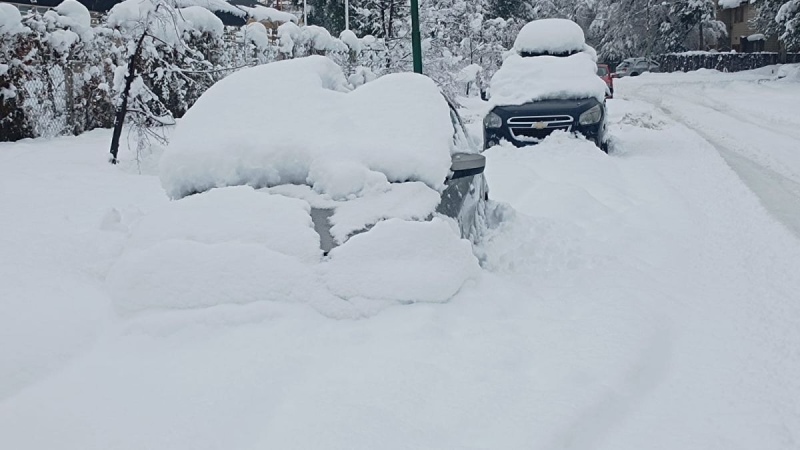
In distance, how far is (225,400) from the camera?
134 inches

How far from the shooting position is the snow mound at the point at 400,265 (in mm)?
4285

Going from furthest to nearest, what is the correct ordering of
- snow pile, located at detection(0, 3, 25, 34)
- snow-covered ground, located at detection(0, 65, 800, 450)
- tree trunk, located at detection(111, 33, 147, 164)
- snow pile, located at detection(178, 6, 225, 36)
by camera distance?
snow pile, located at detection(178, 6, 225, 36) < snow pile, located at detection(0, 3, 25, 34) < tree trunk, located at detection(111, 33, 147, 164) < snow-covered ground, located at detection(0, 65, 800, 450)

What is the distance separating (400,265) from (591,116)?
796 cm

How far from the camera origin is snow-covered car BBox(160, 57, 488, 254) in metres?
4.91

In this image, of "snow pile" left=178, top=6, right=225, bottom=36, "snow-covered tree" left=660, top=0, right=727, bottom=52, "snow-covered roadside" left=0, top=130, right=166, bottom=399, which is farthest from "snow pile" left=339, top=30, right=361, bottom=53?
"snow-covered tree" left=660, top=0, right=727, bottom=52

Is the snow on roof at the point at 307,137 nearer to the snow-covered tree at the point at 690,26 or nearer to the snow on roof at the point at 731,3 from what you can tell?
the snow-covered tree at the point at 690,26

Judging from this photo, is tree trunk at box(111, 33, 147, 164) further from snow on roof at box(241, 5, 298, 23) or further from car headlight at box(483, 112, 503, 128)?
snow on roof at box(241, 5, 298, 23)

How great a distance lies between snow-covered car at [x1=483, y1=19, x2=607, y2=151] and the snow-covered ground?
5.11 m

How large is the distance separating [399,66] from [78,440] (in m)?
18.6

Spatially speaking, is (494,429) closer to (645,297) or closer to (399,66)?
(645,297)

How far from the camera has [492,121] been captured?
11844 mm

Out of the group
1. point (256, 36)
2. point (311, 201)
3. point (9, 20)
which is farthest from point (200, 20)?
point (311, 201)

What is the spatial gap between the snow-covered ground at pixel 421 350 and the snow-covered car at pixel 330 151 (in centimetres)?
44

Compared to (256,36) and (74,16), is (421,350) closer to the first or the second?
(74,16)
